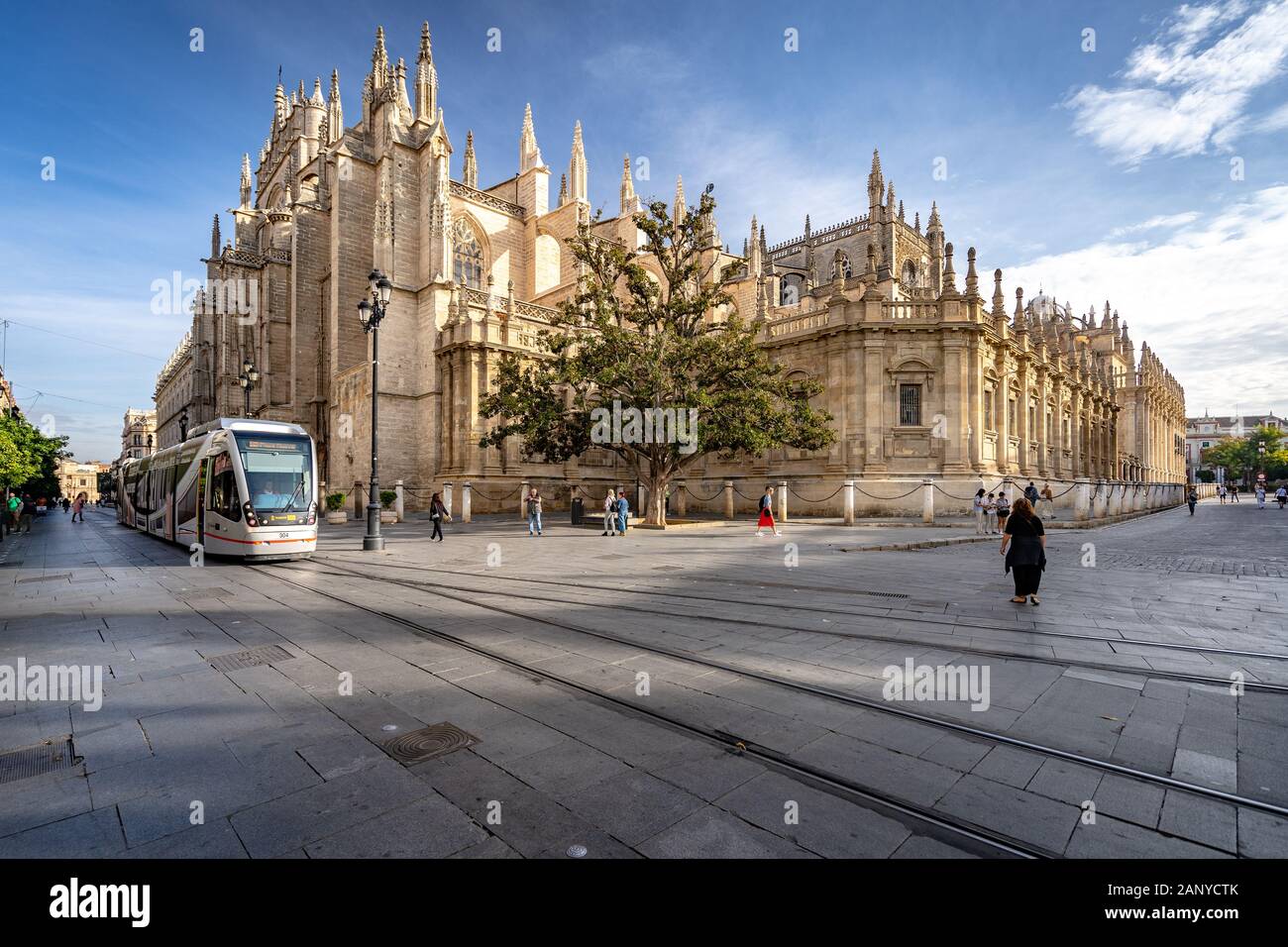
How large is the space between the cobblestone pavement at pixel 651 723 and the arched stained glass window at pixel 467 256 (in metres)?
30.0

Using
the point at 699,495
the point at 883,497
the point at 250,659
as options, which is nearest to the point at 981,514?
the point at 883,497

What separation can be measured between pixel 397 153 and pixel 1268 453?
115 meters

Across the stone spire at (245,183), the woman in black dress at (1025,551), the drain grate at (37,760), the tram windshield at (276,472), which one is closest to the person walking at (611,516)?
the tram windshield at (276,472)

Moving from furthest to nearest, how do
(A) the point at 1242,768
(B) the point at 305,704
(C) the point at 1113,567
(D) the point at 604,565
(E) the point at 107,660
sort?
1. (D) the point at 604,565
2. (C) the point at 1113,567
3. (E) the point at 107,660
4. (B) the point at 305,704
5. (A) the point at 1242,768

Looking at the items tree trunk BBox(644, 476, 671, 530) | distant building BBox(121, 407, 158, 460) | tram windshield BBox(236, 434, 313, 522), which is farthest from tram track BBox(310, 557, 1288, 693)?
distant building BBox(121, 407, 158, 460)

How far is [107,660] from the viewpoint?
5262 millimetres

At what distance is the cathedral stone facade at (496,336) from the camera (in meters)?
24.9

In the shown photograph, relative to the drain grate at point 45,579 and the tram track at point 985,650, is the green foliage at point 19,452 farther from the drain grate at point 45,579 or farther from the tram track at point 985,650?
the tram track at point 985,650

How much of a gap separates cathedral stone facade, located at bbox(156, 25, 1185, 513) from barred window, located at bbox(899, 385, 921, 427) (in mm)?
103

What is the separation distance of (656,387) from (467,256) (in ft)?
73.9

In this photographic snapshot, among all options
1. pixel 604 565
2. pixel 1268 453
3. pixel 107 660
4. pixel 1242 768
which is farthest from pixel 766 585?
pixel 1268 453
